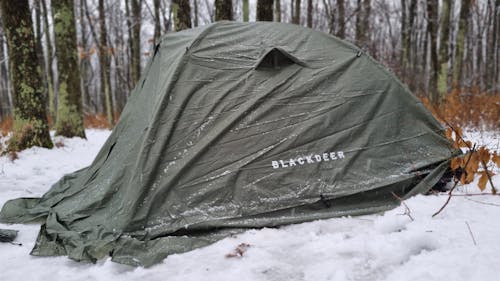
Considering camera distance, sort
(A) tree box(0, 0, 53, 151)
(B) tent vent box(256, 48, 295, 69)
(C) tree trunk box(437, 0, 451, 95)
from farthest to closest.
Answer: (C) tree trunk box(437, 0, 451, 95) → (A) tree box(0, 0, 53, 151) → (B) tent vent box(256, 48, 295, 69)

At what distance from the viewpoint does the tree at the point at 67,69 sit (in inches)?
273

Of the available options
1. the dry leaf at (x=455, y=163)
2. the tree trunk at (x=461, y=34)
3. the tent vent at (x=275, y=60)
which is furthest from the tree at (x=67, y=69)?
the tree trunk at (x=461, y=34)

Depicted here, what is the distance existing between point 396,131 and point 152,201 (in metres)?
2.12

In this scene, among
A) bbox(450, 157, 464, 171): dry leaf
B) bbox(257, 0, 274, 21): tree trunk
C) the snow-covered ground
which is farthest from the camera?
bbox(257, 0, 274, 21): tree trunk

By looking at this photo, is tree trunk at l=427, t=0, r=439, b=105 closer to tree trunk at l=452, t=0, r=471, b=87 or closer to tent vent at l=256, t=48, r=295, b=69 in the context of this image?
tree trunk at l=452, t=0, r=471, b=87

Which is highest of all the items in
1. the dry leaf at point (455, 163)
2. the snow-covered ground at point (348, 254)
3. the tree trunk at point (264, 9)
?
the tree trunk at point (264, 9)

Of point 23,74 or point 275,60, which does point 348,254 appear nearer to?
point 275,60

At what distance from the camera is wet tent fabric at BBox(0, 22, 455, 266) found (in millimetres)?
2412

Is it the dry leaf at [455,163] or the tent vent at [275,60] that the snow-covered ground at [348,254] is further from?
the tent vent at [275,60]

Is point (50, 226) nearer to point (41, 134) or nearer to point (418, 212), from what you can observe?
point (418, 212)

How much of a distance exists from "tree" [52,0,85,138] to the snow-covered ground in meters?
5.22

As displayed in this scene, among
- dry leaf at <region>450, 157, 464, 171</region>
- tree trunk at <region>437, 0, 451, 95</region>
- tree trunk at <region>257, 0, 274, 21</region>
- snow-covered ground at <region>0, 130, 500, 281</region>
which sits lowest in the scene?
snow-covered ground at <region>0, 130, 500, 281</region>

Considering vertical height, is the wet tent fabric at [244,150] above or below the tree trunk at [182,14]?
below

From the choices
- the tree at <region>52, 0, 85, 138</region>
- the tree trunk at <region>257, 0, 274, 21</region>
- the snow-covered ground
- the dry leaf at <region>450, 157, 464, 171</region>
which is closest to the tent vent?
the snow-covered ground
